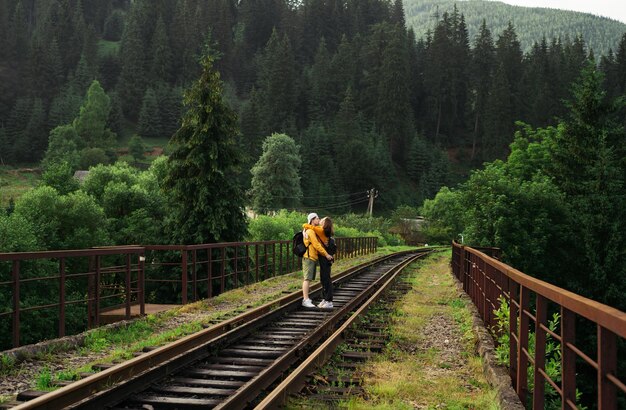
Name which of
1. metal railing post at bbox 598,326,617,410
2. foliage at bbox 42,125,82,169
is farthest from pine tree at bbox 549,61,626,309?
foliage at bbox 42,125,82,169

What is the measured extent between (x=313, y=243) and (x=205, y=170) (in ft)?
51.6

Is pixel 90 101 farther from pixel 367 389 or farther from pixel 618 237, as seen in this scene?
pixel 367 389

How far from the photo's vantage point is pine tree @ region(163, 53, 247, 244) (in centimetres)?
2702

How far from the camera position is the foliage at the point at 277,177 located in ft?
285

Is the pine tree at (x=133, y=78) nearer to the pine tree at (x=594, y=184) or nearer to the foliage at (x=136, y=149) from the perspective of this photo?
the foliage at (x=136, y=149)

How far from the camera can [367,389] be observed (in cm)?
708

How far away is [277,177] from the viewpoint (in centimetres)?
8794

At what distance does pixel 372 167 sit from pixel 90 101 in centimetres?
5940

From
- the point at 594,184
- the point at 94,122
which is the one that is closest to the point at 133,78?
the point at 94,122

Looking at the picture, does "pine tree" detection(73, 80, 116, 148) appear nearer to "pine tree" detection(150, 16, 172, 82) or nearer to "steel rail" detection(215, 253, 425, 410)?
"pine tree" detection(150, 16, 172, 82)

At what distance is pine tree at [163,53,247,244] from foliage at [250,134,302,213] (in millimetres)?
57684

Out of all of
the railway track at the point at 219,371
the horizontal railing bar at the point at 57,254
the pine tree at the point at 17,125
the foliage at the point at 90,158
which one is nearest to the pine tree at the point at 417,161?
the foliage at the point at 90,158

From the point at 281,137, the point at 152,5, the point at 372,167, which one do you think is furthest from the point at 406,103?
the point at 152,5

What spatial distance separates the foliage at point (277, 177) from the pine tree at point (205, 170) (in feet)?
189
